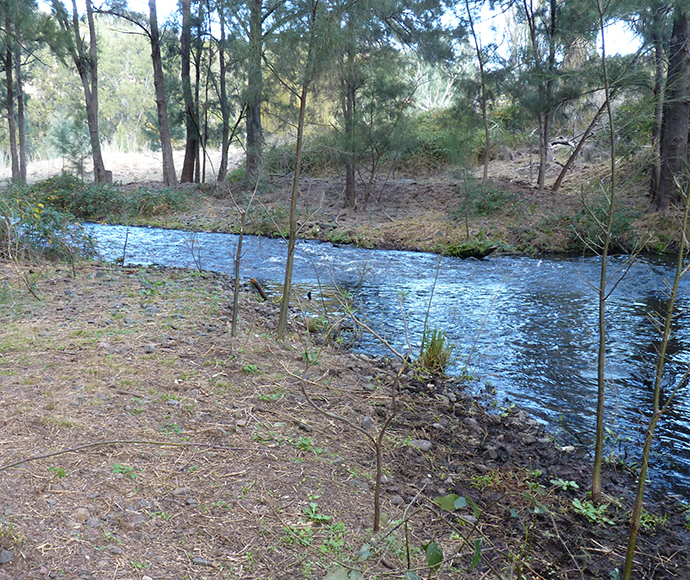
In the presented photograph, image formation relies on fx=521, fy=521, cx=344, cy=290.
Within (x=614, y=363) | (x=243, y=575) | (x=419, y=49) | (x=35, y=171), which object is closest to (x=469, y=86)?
(x=419, y=49)

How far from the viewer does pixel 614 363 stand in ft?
15.7

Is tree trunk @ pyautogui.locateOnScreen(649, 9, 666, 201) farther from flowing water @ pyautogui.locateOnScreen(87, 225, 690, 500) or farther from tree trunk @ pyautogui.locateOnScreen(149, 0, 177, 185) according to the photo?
tree trunk @ pyautogui.locateOnScreen(149, 0, 177, 185)

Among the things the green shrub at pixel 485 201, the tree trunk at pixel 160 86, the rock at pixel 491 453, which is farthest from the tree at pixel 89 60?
the rock at pixel 491 453

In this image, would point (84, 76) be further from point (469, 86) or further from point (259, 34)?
point (259, 34)

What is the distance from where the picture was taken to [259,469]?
101 inches

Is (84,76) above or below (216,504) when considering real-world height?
above

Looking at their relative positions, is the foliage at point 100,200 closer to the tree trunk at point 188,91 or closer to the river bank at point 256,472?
the tree trunk at point 188,91

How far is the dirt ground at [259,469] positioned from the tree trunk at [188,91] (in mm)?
14033

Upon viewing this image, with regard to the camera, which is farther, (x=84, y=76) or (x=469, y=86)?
(x=84, y=76)

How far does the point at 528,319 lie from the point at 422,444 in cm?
358

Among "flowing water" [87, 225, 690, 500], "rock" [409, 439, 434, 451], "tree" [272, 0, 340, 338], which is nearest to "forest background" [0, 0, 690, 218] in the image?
"tree" [272, 0, 340, 338]

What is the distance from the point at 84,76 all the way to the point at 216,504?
18801 millimetres

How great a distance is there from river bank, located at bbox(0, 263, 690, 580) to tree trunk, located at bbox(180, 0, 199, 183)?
14.3 m

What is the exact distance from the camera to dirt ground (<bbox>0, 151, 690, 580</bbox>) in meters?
1.94
